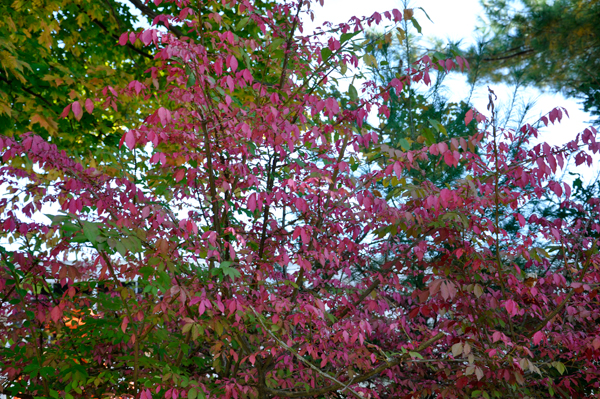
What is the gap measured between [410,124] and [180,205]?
103 inches

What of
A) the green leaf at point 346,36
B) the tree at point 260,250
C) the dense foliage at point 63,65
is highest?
the dense foliage at point 63,65

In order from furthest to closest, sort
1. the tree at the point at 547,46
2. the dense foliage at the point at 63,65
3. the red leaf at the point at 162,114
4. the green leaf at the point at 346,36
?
1. the tree at the point at 547,46
2. the dense foliage at the point at 63,65
3. the green leaf at the point at 346,36
4. the red leaf at the point at 162,114

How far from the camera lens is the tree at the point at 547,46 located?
19.1 feet

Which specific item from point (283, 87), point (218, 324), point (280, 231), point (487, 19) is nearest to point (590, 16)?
point (487, 19)

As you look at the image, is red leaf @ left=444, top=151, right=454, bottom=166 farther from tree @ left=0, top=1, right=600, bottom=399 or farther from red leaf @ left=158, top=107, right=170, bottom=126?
red leaf @ left=158, top=107, right=170, bottom=126

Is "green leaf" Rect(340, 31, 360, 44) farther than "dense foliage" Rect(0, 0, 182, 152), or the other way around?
"dense foliage" Rect(0, 0, 182, 152)

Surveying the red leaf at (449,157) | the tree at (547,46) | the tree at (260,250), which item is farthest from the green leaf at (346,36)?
the tree at (547,46)

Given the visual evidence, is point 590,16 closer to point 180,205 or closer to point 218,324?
point 180,205

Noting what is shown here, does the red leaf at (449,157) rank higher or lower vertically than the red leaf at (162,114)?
lower

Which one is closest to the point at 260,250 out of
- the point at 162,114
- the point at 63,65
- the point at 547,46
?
the point at 162,114

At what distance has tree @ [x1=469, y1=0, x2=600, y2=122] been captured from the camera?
584 cm

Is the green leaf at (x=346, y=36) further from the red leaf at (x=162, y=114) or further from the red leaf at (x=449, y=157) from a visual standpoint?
the red leaf at (x=162, y=114)

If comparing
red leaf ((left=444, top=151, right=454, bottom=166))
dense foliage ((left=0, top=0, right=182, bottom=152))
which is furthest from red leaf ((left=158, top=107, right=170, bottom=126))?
dense foliage ((left=0, top=0, right=182, bottom=152))

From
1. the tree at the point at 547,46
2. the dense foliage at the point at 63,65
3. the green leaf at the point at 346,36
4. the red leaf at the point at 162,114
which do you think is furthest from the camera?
the tree at the point at 547,46
